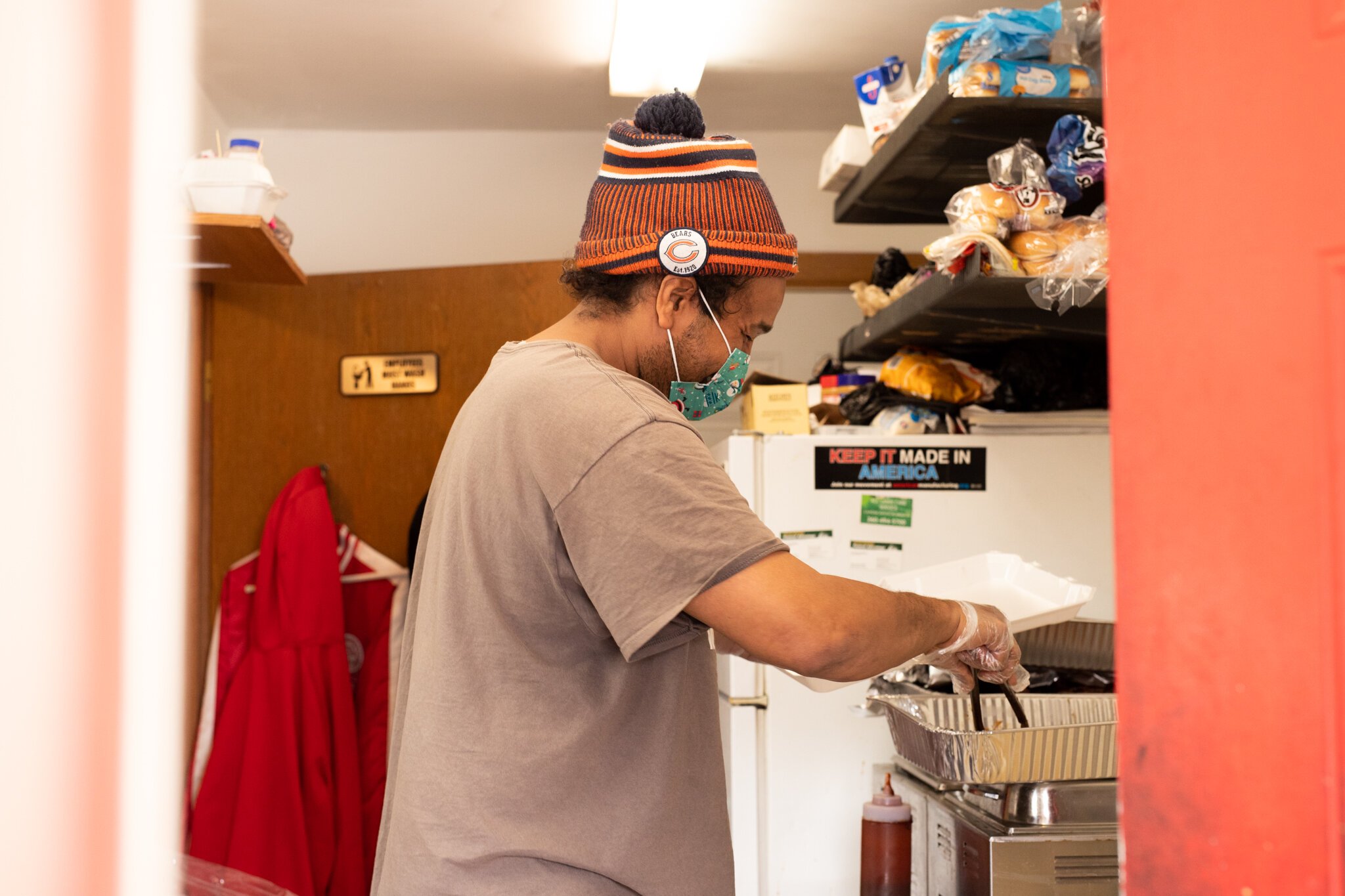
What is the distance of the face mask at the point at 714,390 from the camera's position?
55.8 inches

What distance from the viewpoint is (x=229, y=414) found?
3.69 m

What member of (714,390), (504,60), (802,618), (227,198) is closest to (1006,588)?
(714,390)

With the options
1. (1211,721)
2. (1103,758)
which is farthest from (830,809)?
(1211,721)

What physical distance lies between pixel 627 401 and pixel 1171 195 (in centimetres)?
55

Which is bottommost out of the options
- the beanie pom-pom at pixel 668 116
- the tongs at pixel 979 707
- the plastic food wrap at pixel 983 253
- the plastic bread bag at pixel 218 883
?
the plastic bread bag at pixel 218 883

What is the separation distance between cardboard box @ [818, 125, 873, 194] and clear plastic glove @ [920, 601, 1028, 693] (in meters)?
1.50

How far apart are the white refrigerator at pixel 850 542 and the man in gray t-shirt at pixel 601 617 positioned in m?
1.20

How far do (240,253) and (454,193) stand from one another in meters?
1.35

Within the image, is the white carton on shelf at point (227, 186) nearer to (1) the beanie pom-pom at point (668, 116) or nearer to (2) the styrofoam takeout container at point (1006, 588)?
(1) the beanie pom-pom at point (668, 116)

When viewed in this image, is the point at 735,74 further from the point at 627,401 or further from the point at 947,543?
the point at 627,401

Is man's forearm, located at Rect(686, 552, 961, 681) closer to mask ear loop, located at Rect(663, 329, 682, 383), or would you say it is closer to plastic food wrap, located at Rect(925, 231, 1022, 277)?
mask ear loop, located at Rect(663, 329, 682, 383)

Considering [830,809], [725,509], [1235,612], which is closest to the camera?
[1235,612]

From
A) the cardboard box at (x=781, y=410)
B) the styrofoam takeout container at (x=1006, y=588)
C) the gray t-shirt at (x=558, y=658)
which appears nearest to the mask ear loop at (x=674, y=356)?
the gray t-shirt at (x=558, y=658)

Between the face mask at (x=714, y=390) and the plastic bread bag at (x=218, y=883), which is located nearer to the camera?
the face mask at (x=714, y=390)
